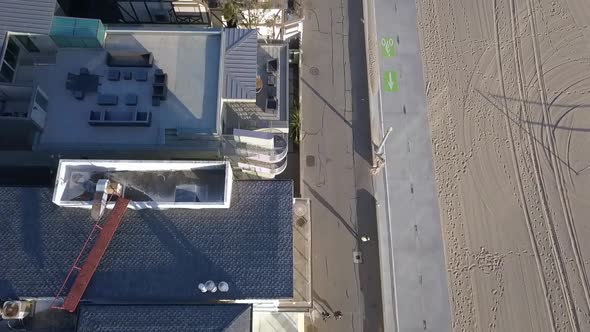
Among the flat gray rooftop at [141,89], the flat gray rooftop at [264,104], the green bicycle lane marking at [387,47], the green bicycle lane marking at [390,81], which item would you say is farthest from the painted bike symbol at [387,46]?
the flat gray rooftop at [141,89]

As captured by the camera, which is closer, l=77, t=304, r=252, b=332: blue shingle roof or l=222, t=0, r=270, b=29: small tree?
l=77, t=304, r=252, b=332: blue shingle roof

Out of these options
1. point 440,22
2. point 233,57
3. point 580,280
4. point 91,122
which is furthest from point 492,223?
point 91,122

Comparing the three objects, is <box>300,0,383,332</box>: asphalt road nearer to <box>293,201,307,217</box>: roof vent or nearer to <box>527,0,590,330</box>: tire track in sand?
<box>293,201,307,217</box>: roof vent

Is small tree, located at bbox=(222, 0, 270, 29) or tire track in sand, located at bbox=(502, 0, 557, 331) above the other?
small tree, located at bbox=(222, 0, 270, 29)

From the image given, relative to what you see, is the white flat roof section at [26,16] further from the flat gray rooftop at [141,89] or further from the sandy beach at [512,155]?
the sandy beach at [512,155]

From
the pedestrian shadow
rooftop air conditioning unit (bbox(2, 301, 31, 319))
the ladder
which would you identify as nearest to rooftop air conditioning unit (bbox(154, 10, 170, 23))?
the pedestrian shadow

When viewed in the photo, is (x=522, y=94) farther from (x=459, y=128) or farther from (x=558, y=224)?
(x=558, y=224)

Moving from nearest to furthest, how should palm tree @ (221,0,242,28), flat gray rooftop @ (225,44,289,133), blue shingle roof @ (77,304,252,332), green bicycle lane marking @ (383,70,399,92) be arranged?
1. blue shingle roof @ (77,304,252,332)
2. flat gray rooftop @ (225,44,289,133)
3. palm tree @ (221,0,242,28)
4. green bicycle lane marking @ (383,70,399,92)
